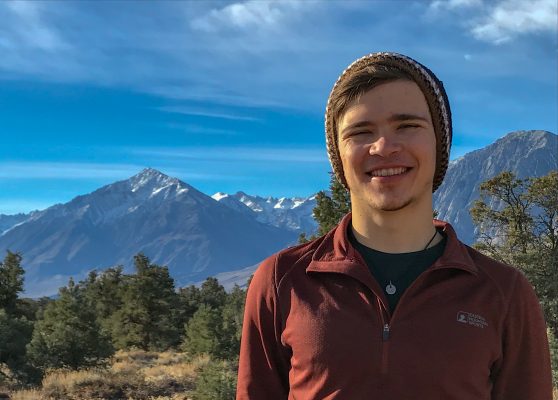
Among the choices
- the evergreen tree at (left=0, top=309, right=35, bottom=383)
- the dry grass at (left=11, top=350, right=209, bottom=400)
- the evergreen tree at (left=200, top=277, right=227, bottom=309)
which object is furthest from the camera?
the evergreen tree at (left=200, top=277, right=227, bottom=309)

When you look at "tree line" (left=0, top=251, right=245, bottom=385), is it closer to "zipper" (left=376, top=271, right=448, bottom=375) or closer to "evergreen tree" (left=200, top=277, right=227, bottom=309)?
"evergreen tree" (left=200, top=277, right=227, bottom=309)

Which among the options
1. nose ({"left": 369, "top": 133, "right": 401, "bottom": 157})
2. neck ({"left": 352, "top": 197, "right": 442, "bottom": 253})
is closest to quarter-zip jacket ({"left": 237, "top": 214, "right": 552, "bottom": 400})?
neck ({"left": 352, "top": 197, "right": 442, "bottom": 253})

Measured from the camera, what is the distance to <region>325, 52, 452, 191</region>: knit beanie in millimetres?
2182

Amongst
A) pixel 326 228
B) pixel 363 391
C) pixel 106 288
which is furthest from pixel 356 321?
pixel 106 288

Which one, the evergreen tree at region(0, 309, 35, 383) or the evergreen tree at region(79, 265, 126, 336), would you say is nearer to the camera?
the evergreen tree at region(0, 309, 35, 383)

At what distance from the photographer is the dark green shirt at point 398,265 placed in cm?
211

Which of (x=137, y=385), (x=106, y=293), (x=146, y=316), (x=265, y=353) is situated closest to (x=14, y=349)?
(x=137, y=385)

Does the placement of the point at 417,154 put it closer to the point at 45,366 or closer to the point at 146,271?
the point at 45,366

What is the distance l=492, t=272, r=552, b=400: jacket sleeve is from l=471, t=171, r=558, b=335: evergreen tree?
2169cm

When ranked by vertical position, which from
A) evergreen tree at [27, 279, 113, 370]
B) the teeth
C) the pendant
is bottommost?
evergreen tree at [27, 279, 113, 370]

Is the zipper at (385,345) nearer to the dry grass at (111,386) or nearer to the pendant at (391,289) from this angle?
the pendant at (391,289)

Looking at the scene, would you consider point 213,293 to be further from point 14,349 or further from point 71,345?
point 14,349

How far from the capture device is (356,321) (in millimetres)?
1998

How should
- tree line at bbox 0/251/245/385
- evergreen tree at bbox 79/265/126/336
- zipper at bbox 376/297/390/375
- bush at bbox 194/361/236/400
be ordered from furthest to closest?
evergreen tree at bbox 79/265/126/336
tree line at bbox 0/251/245/385
bush at bbox 194/361/236/400
zipper at bbox 376/297/390/375
